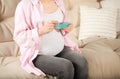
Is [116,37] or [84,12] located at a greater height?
[84,12]

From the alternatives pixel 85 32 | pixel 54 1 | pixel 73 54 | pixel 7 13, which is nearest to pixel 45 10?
pixel 54 1

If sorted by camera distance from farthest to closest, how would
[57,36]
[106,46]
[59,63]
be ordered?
[106,46] → [57,36] → [59,63]

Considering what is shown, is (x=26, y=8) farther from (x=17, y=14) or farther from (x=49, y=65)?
(x=49, y=65)

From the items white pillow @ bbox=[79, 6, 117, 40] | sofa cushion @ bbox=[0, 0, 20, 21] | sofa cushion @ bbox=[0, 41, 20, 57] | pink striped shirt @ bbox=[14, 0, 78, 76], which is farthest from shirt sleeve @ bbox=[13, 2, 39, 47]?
white pillow @ bbox=[79, 6, 117, 40]

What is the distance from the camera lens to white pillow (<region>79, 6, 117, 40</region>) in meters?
2.30

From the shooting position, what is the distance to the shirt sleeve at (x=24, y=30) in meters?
1.60

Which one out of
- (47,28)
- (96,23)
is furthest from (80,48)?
(47,28)

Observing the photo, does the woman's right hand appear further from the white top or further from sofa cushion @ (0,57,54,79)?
sofa cushion @ (0,57,54,79)

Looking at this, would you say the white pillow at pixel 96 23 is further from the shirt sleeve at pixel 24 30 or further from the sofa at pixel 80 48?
the shirt sleeve at pixel 24 30

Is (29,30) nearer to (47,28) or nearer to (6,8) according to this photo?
(47,28)

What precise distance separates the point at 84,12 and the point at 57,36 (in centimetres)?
73

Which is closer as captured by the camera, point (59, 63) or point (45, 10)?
point (59, 63)

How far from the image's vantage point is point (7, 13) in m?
2.12

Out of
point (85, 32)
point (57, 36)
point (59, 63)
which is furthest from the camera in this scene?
point (85, 32)
